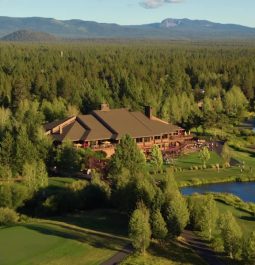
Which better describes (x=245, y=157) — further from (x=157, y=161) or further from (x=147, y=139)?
(x=157, y=161)

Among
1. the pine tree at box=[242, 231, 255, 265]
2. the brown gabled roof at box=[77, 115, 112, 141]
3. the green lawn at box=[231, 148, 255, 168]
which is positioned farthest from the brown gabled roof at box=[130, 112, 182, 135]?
the pine tree at box=[242, 231, 255, 265]

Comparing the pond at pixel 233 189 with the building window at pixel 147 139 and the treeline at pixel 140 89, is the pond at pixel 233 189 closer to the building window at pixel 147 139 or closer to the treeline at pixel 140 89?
the building window at pixel 147 139

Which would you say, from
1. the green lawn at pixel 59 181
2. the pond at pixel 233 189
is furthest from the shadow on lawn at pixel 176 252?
the pond at pixel 233 189

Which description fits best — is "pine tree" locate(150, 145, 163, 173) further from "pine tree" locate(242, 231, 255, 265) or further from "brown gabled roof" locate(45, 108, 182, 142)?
"pine tree" locate(242, 231, 255, 265)

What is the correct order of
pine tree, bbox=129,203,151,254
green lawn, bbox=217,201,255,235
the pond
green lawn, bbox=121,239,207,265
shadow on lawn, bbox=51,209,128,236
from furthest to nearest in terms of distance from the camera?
the pond, green lawn, bbox=217,201,255,235, shadow on lawn, bbox=51,209,128,236, pine tree, bbox=129,203,151,254, green lawn, bbox=121,239,207,265

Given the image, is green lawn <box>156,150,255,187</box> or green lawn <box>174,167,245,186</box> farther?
green lawn <box>156,150,255,187</box>

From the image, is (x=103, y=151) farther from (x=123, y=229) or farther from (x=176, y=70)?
(x=176, y=70)
